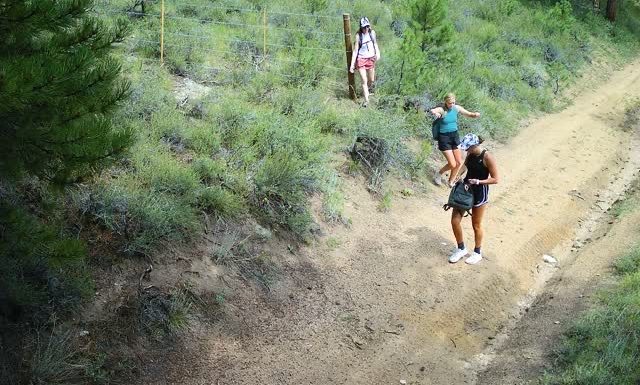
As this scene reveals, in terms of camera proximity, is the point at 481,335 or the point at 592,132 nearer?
the point at 481,335

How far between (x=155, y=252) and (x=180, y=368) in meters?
1.36

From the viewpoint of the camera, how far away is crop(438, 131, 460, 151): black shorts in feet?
33.5

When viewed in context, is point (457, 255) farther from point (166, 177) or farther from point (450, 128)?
point (166, 177)

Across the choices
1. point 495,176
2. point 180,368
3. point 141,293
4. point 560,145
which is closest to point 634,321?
point 495,176

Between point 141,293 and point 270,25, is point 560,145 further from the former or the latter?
point 141,293

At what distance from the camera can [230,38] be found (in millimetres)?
12859

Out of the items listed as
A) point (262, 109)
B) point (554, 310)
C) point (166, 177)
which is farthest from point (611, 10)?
point (166, 177)

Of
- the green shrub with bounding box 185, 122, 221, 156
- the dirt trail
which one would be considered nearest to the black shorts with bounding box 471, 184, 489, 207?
the dirt trail

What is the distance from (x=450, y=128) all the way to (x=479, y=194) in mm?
2162

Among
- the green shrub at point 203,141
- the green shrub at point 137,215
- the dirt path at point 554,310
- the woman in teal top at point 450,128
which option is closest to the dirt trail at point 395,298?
the dirt path at point 554,310

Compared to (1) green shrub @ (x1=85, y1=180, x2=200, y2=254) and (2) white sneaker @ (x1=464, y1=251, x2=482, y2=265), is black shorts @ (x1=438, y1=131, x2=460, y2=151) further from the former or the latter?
(1) green shrub @ (x1=85, y1=180, x2=200, y2=254)

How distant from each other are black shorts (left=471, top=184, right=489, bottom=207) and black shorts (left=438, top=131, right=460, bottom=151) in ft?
6.96

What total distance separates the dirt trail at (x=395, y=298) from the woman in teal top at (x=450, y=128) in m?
0.64

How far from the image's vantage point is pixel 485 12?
800 inches
